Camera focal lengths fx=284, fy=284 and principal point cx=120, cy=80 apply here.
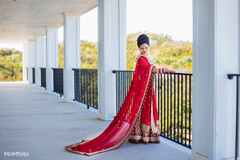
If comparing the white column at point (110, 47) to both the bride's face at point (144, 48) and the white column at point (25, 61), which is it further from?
the white column at point (25, 61)

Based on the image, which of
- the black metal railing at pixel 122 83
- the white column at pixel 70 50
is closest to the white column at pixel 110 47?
the black metal railing at pixel 122 83

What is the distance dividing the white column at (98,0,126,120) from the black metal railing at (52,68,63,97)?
4961 millimetres

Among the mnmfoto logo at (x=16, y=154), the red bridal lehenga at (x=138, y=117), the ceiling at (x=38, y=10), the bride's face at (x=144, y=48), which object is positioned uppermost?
the ceiling at (x=38, y=10)

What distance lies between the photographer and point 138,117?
355cm

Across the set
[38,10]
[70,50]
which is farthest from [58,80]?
[38,10]

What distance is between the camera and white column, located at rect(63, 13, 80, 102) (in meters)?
8.41

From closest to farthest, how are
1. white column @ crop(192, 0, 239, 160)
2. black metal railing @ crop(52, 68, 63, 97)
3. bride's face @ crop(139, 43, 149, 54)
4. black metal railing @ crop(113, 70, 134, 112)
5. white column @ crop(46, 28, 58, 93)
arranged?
Answer: white column @ crop(192, 0, 239, 160)
bride's face @ crop(139, 43, 149, 54)
black metal railing @ crop(113, 70, 134, 112)
black metal railing @ crop(52, 68, 63, 97)
white column @ crop(46, 28, 58, 93)

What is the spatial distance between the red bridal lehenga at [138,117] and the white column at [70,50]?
504 cm

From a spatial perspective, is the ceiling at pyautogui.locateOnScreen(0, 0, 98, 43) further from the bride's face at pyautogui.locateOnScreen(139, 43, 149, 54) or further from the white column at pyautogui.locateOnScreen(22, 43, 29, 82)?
the white column at pyautogui.locateOnScreen(22, 43, 29, 82)

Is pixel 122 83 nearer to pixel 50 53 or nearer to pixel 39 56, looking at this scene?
pixel 50 53

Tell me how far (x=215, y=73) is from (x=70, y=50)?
637cm

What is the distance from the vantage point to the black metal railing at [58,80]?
1016 cm

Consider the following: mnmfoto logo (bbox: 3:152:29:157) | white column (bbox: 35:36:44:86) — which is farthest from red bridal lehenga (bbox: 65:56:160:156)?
white column (bbox: 35:36:44:86)

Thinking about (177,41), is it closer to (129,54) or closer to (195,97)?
(129,54)
